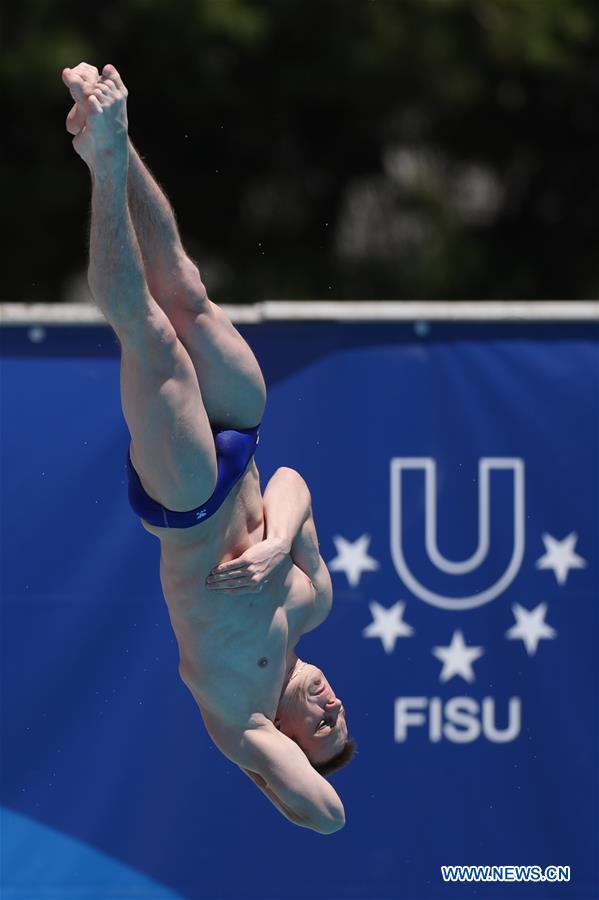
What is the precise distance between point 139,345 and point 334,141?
20.1ft

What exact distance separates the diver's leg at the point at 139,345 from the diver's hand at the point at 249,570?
0.65 feet

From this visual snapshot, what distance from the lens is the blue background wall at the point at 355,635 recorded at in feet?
16.4

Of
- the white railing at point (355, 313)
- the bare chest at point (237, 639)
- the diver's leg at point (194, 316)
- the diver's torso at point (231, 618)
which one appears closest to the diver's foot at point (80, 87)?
the diver's leg at point (194, 316)

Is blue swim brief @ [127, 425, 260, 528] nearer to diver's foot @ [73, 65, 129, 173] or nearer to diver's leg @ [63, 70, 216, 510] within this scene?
diver's leg @ [63, 70, 216, 510]

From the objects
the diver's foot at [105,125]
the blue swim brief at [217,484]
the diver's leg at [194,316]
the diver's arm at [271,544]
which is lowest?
the diver's arm at [271,544]

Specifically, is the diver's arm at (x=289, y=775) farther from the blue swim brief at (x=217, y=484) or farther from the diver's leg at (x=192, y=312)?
the diver's leg at (x=192, y=312)

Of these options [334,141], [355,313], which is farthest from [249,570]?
[334,141]

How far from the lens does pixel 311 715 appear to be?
13.8ft

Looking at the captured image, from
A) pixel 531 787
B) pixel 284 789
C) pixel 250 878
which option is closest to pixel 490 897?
pixel 531 787

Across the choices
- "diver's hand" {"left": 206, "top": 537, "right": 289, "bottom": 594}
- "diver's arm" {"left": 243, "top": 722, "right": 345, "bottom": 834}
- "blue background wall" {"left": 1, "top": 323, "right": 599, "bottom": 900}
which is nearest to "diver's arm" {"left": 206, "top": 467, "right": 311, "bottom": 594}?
"diver's hand" {"left": 206, "top": 537, "right": 289, "bottom": 594}

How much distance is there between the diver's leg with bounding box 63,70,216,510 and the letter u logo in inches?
56.1

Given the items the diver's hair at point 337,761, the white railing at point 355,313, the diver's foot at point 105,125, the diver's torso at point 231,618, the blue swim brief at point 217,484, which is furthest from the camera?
the white railing at point 355,313

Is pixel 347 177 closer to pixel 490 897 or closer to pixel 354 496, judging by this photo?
pixel 354 496

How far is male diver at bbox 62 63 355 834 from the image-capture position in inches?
133
